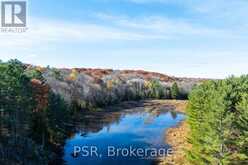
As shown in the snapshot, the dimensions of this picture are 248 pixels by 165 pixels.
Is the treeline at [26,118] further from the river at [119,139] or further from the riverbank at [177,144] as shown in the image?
the riverbank at [177,144]

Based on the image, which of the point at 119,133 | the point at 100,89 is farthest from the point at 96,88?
the point at 119,133

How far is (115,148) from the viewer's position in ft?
194

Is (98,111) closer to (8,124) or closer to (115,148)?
(115,148)

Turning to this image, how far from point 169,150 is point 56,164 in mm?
18233

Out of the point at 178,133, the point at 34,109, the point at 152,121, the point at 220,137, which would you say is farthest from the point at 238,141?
the point at 152,121

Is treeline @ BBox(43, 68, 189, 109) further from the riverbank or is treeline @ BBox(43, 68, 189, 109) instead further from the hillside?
the riverbank

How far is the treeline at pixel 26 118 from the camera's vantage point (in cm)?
4116

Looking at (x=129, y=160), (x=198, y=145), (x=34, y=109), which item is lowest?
(x=129, y=160)

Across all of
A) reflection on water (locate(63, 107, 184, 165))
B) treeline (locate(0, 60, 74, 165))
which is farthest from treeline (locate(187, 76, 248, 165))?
treeline (locate(0, 60, 74, 165))

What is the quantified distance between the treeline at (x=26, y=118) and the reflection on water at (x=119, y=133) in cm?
406

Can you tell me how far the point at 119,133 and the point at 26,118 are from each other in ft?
98.7

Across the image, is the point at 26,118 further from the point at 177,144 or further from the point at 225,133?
the point at 177,144

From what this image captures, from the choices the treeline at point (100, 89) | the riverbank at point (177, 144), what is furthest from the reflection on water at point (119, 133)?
the treeline at point (100, 89)

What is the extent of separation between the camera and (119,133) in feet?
244
